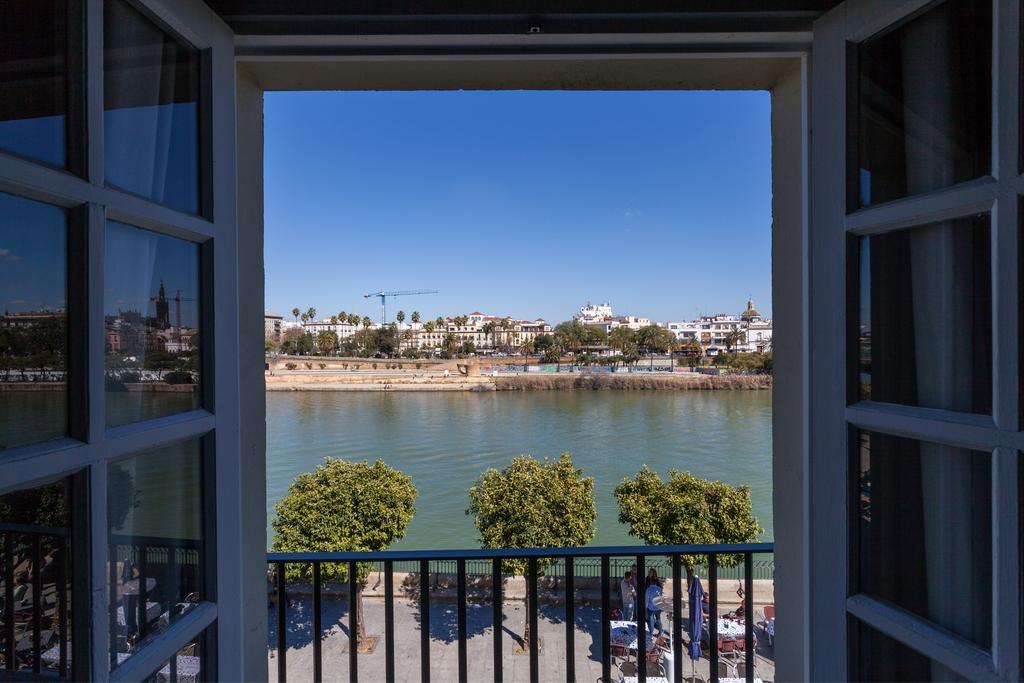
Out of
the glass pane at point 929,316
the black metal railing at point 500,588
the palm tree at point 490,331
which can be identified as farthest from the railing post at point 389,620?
the palm tree at point 490,331

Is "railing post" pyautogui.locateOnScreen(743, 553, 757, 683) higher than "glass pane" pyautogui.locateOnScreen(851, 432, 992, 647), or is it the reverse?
"glass pane" pyautogui.locateOnScreen(851, 432, 992, 647)

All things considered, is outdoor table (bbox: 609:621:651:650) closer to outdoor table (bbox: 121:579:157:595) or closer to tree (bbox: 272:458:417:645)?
outdoor table (bbox: 121:579:157:595)

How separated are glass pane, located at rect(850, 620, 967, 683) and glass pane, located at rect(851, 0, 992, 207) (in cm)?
65

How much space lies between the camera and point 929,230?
70 cm

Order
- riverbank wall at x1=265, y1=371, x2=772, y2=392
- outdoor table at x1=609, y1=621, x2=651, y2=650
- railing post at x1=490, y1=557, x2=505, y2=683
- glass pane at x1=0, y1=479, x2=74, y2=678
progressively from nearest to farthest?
glass pane at x1=0, y1=479, x2=74, y2=678, railing post at x1=490, y1=557, x2=505, y2=683, outdoor table at x1=609, y1=621, x2=651, y2=650, riverbank wall at x1=265, y1=371, x2=772, y2=392

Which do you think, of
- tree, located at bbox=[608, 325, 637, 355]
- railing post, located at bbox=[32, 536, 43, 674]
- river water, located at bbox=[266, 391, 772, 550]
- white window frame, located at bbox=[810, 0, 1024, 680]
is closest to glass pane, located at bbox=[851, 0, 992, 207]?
white window frame, located at bbox=[810, 0, 1024, 680]

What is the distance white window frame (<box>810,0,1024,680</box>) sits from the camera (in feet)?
1.87

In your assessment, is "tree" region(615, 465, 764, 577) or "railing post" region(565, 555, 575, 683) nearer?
"railing post" region(565, 555, 575, 683)

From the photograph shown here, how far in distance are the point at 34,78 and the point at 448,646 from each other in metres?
7.91

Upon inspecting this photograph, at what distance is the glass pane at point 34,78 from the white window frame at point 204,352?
2 centimetres

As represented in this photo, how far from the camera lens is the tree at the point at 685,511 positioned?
26.7 feet

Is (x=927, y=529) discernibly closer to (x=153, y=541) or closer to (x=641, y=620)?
(x=641, y=620)

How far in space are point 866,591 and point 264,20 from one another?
4.41ft

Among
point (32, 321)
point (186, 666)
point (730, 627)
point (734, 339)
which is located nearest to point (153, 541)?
point (186, 666)
